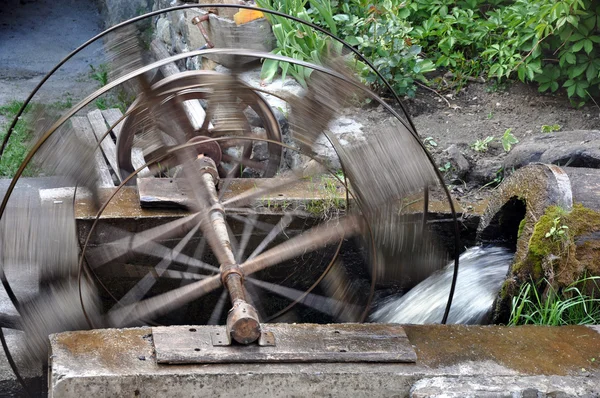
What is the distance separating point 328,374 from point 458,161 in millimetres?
2353

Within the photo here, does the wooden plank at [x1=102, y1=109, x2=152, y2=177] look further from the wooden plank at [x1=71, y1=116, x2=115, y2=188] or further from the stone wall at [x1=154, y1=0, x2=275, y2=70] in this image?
the stone wall at [x1=154, y1=0, x2=275, y2=70]

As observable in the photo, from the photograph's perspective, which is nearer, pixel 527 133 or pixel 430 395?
pixel 430 395

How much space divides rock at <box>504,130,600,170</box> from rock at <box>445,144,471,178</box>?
28 cm

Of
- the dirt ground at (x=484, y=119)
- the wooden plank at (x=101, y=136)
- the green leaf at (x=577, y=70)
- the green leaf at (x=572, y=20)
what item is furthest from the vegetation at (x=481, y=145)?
the wooden plank at (x=101, y=136)

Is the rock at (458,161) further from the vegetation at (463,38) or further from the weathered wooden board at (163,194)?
the weathered wooden board at (163,194)

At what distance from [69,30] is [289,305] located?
635 centimetres

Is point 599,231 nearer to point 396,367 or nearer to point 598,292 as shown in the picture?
point 598,292

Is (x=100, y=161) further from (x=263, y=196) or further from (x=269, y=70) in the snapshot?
(x=263, y=196)

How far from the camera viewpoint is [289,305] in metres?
4.62

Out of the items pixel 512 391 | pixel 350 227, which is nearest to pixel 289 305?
pixel 350 227

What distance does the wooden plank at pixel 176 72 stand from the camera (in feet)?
17.6

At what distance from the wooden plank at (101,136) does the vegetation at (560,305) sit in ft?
10.7

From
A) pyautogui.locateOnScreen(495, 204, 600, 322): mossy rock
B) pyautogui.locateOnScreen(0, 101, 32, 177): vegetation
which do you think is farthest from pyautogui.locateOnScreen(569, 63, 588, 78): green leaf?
pyautogui.locateOnScreen(0, 101, 32, 177): vegetation

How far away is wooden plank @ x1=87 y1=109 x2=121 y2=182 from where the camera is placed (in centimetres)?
581
